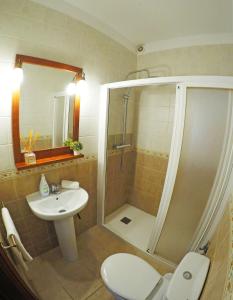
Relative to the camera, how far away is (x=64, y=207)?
147cm

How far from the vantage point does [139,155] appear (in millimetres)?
2336

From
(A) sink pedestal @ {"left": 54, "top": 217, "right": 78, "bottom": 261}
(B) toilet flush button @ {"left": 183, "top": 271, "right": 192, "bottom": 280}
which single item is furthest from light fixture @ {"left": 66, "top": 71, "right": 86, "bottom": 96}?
(B) toilet flush button @ {"left": 183, "top": 271, "right": 192, "bottom": 280}

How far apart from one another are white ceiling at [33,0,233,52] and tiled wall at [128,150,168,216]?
1466mm

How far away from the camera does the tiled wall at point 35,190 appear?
1280 millimetres

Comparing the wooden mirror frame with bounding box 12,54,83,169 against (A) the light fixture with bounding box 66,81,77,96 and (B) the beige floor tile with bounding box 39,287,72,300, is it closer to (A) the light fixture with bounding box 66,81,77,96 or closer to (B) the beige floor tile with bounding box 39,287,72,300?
(A) the light fixture with bounding box 66,81,77,96

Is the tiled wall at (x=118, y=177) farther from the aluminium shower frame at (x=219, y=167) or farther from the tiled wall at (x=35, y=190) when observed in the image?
the aluminium shower frame at (x=219, y=167)

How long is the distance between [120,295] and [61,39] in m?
2.06

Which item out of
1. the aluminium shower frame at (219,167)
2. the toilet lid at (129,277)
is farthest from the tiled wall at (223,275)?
the aluminium shower frame at (219,167)

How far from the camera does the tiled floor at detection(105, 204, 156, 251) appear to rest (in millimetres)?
1887

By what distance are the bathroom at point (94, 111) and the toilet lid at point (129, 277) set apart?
1.44 feet

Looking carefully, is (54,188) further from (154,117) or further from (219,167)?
(154,117)

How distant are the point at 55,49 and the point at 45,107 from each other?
517 mm

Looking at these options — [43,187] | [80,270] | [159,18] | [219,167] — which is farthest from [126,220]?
[159,18]

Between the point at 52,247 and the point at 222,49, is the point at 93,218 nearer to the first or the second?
the point at 52,247
